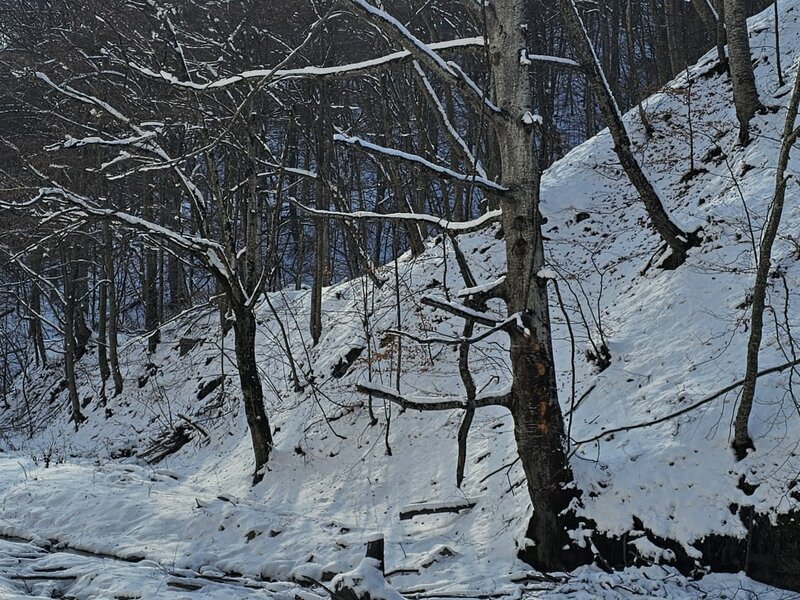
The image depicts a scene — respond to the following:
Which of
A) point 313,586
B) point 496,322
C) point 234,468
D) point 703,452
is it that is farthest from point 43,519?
point 703,452

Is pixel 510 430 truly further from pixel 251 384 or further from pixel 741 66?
pixel 741 66

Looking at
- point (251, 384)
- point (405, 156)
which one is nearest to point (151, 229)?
point (251, 384)

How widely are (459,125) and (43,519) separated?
22.5 meters

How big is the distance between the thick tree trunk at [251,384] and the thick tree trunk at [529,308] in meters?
5.69

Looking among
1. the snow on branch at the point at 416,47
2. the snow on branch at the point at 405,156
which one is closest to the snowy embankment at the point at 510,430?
the snow on branch at the point at 405,156

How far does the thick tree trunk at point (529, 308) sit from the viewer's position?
5.92 meters

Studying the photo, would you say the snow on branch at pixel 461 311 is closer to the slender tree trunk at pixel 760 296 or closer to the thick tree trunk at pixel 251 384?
the slender tree trunk at pixel 760 296

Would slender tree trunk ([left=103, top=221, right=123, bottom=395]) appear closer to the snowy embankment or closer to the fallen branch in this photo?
the snowy embankment

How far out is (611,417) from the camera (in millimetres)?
7344

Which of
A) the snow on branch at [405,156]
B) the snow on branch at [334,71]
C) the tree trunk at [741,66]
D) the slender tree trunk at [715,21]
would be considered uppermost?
the slender tree trunk at [715,21]

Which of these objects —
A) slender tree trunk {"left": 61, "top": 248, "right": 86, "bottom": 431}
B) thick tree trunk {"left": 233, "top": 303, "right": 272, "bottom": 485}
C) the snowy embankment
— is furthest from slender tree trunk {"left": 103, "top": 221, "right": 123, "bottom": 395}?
thick tree trunk {"left": 233, "top": 303, "right": 272, "bottom": 485}

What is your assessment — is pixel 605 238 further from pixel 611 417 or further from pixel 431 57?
pixel 431 57

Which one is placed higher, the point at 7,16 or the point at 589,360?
the point at 7,16

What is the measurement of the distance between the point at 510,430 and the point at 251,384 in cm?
421
